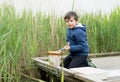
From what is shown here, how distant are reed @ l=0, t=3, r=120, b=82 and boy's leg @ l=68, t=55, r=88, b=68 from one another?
57cm

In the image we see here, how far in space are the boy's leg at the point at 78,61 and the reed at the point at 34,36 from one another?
0.57m

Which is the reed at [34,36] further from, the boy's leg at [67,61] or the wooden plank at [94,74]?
the wooden plank at [94,74]

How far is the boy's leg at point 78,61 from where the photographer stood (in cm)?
464

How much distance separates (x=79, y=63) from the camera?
466cm

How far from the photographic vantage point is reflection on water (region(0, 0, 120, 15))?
7.16 meters

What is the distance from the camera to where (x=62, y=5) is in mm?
7930

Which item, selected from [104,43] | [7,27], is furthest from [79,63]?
[104,43]

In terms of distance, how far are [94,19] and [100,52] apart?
54 centimetres

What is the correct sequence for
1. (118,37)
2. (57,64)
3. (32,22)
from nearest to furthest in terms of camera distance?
(57,64) → (32,22) → (118,37)

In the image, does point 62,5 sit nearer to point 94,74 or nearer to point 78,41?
point 78,41

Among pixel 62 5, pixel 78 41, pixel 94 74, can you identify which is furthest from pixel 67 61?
pixel 62 5

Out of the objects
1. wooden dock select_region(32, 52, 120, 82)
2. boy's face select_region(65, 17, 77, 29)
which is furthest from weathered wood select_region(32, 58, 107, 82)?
boy's face select_region(65, 17, 77, 29)

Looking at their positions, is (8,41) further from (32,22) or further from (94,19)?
(94,19)

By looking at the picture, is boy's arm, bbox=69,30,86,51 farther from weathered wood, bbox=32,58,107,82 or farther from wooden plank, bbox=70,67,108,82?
wooden plank, bbox=70,67,108,82
